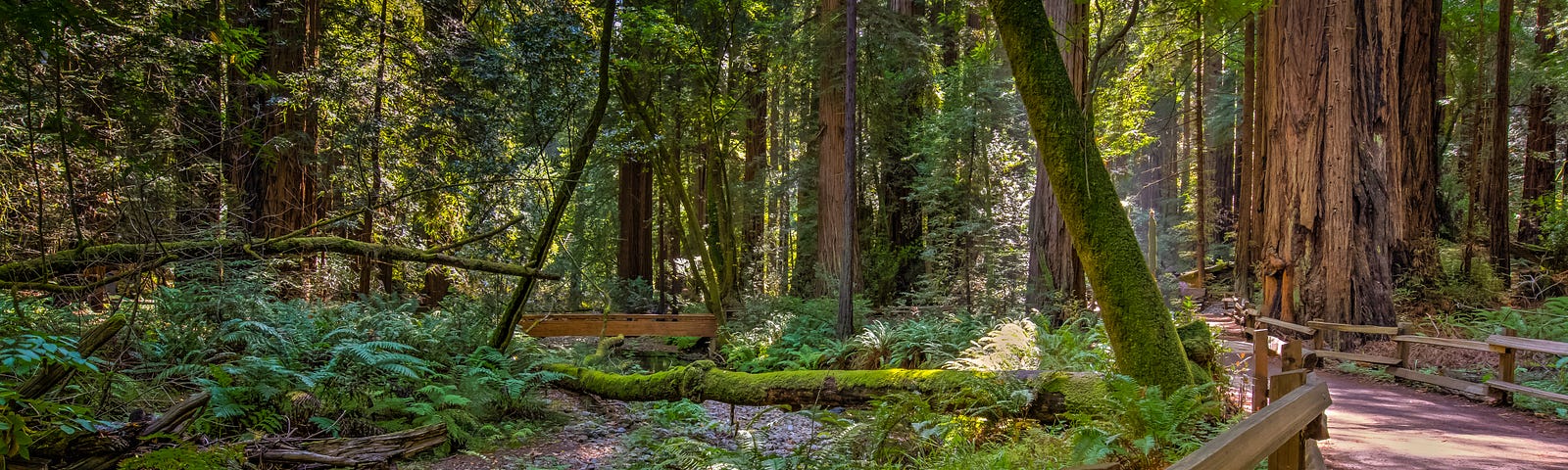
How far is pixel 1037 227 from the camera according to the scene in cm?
1149

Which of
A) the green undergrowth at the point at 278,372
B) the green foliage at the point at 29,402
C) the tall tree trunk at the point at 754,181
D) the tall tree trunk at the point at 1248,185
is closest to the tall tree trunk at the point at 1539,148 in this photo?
the tall tree trunk at the point at 1248,185

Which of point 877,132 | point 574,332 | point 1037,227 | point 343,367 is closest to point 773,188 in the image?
point 877,132

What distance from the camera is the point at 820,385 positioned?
789cm

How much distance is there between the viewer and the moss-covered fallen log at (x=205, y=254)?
6480 millimetres

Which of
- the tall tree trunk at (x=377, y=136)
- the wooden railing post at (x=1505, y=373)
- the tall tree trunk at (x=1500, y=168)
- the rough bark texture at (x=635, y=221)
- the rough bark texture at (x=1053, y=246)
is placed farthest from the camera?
the rough bark texture at (x=635, y=221)

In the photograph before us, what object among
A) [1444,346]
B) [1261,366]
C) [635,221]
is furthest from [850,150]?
[635,221]

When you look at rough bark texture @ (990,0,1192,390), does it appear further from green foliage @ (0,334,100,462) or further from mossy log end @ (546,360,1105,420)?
green foliage @ (0,334,100,462)

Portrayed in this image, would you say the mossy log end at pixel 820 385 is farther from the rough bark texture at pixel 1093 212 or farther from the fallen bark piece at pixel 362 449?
the fallen bark piece at pixel 362 449

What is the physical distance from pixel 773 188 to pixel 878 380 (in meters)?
10.9

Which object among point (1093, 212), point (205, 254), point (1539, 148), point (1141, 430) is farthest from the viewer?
point (1539, 148)

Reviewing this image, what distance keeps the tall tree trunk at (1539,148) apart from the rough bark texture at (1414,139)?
479 cm

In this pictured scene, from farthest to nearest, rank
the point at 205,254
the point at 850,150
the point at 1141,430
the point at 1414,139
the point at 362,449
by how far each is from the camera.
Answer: the point at 850,150 < the point at 1414,139 < the point at 205,254 < the point at 362,449 < the point at 1141,430

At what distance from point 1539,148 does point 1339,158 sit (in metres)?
9.29

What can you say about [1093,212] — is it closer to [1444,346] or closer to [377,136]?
[1444,346]
